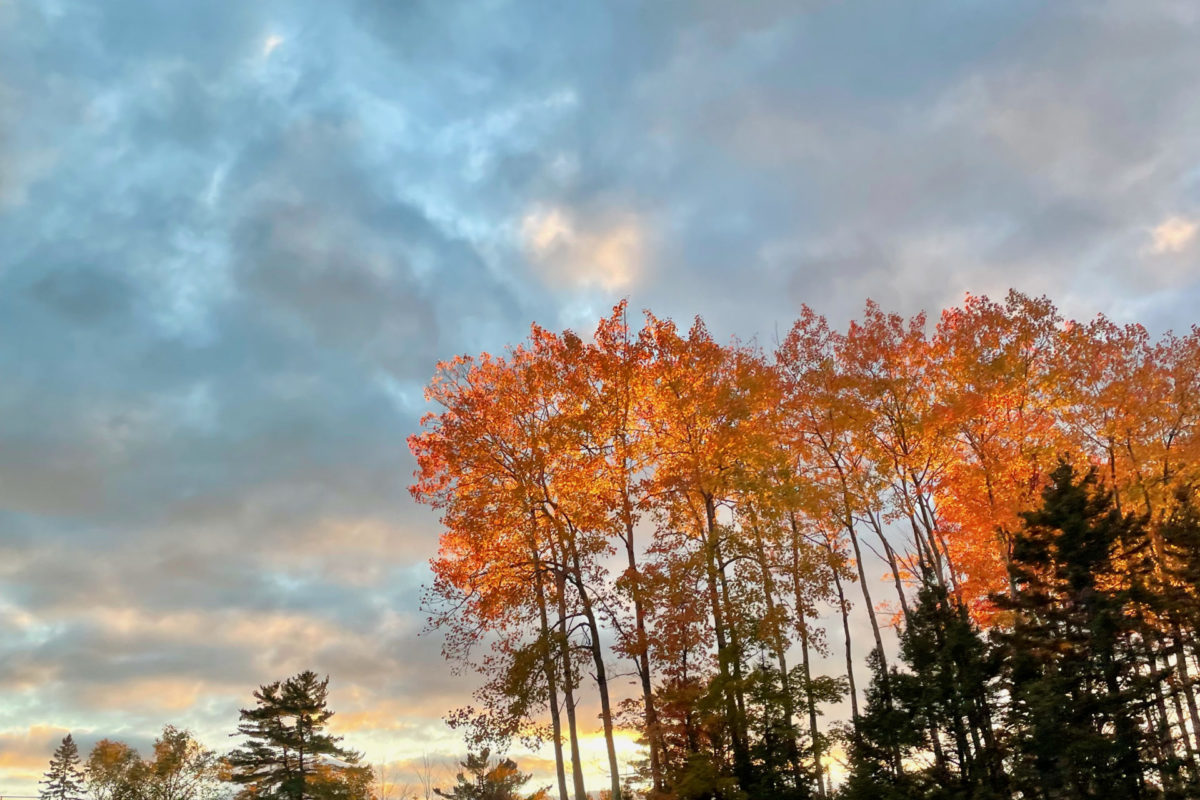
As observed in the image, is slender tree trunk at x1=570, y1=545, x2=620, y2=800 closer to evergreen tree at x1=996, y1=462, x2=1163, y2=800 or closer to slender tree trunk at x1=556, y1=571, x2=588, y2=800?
slender tree trunk at x1=556, y1=571, x2=588, y2=800

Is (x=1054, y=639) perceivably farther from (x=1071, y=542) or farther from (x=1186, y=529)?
(x=1186, y=529)

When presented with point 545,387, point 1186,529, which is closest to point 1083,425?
point 1186,529

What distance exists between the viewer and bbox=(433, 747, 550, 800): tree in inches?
1348

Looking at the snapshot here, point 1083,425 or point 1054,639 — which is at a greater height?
point 1083,425

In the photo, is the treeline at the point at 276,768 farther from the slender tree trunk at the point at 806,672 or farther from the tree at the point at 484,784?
the slender tree trunk at the point at 806,672

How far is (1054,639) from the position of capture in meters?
19.9

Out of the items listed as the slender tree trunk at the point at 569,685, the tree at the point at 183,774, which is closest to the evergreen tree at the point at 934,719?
the slender tree trunk at the point at 569,685

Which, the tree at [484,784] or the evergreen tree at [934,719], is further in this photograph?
the tree at [484,784]

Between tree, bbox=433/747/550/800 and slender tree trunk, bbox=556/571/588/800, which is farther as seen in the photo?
tree, bbox=433/747/550/800

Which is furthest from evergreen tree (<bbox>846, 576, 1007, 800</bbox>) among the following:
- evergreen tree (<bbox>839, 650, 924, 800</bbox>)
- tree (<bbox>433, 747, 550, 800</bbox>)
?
tree (<bbox>433, 747, 550, 800</bbox>)

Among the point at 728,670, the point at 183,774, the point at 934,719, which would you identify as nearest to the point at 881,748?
the point at 934,719

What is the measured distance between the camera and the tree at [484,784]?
112 feet

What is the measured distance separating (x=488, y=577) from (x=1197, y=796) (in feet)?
54.5

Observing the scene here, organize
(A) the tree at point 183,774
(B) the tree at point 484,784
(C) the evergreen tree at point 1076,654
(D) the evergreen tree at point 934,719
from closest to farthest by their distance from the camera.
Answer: (C) the evergreen tree at point 1076,654, (D) the evergreen tree at point 934,719, (B) the tree at point 484,784, (A) the tree at point 183,774
